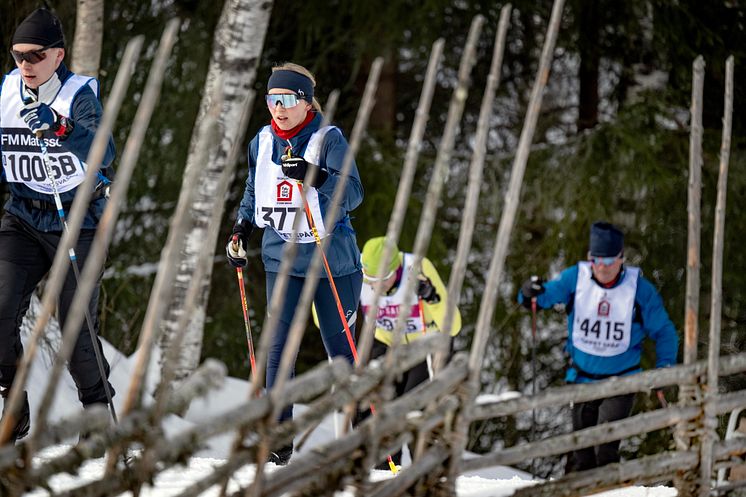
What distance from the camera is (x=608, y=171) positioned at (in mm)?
7965

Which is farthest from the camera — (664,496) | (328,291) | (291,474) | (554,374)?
(554,374)

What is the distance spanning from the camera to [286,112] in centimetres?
409

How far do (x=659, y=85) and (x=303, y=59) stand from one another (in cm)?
288

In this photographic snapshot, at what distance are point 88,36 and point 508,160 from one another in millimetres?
3694

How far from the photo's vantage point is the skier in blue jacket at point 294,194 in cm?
404

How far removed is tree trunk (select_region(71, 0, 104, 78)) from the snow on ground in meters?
1.67

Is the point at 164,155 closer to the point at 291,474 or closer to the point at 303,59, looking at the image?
the point at 303,59

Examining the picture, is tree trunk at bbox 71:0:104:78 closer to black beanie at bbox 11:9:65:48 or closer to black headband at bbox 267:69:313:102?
black beanie at bbox 11:9:65:48

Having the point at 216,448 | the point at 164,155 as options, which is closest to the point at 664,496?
the point at 216,448

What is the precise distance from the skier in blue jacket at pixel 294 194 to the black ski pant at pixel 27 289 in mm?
645

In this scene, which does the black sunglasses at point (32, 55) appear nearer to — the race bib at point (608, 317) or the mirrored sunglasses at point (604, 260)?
the mirrored sunglasses at point (604, 260)

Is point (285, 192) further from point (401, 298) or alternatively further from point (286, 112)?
point (401, 298)

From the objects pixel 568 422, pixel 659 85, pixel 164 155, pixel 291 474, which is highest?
pixel 659 85

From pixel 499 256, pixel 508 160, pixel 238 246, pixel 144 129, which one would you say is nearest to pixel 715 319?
pixel 499 256
